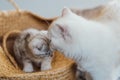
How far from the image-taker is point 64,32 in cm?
91

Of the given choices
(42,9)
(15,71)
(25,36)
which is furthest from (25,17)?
(42,9)

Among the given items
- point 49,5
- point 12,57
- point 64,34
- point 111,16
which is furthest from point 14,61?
point 49,5

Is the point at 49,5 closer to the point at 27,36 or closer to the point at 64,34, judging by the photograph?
the point at 27,36

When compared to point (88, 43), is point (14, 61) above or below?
below

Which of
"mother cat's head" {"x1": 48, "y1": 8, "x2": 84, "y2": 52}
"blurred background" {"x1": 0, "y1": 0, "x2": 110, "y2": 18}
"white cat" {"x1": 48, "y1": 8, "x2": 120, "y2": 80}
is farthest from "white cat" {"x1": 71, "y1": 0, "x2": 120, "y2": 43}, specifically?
"blurred background" {"x1": 0, "y1": 0, "x2": 110, "y2": 18}

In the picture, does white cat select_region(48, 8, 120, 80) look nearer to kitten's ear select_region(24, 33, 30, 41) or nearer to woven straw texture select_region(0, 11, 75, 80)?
woven straw texture select_region(0, 11, 75, 80)

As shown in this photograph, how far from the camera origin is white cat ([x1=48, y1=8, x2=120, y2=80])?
3.04 feet

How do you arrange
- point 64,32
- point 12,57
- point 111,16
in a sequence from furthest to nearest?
point 12,57 < point 111,16 < point 64,32

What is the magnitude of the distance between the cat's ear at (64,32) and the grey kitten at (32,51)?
0.57ft

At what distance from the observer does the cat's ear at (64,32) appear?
90 centimetres

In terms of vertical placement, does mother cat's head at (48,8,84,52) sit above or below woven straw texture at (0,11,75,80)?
above

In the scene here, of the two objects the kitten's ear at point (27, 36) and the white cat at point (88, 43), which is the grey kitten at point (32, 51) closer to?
the kitten's ear at point (27, 36)

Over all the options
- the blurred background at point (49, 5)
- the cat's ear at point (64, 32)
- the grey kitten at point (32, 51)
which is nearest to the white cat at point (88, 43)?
the cat's ear at point (64, 32)

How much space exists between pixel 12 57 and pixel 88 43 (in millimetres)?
377
